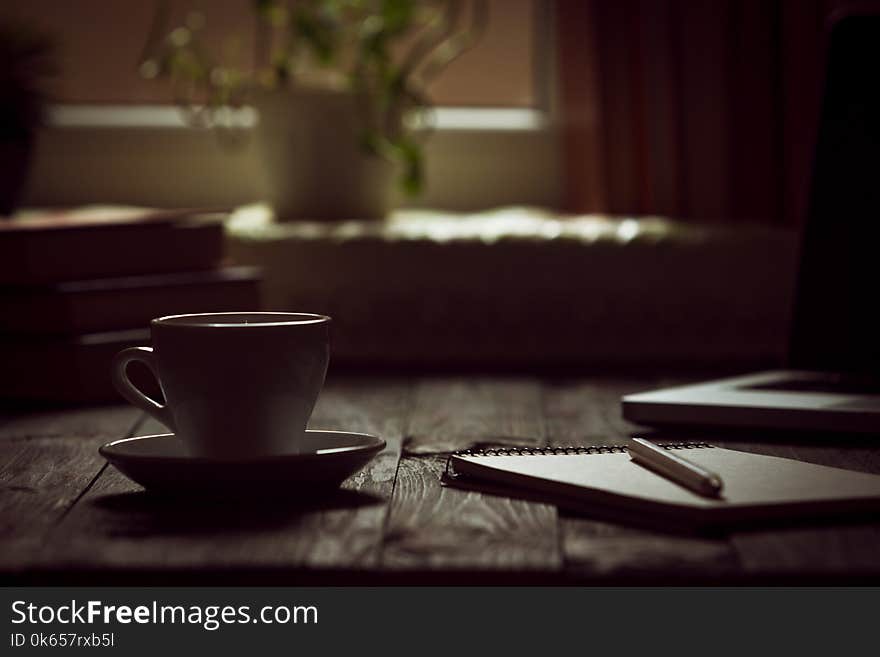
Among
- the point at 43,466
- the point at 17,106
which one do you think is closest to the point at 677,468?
the point at 43,466

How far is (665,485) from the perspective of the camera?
1.93 feet

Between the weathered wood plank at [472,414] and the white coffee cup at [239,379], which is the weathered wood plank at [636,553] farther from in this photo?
the weathered wood plank at [472,414]

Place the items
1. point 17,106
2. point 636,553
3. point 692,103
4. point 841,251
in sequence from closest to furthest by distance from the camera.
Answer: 1. point 636,553
2. point 841,251
3. point 17,106
4. point 692,103

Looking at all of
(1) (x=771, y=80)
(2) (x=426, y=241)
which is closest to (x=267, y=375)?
(2) (x=426, y=241)

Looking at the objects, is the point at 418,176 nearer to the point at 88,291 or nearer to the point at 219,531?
the point at 88,291

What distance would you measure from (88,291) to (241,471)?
582 millimetres

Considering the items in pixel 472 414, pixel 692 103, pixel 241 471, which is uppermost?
pixel 692 103

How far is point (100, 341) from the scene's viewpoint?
1.13m

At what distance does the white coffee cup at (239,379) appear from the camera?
605 mm

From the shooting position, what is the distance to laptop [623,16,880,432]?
0.94 meters

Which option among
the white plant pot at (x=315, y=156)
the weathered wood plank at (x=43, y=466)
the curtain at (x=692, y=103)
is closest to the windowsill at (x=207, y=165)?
the curtain at (x=692, y=103)

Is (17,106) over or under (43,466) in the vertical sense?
over

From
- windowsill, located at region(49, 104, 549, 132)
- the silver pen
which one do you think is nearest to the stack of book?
the silver pen

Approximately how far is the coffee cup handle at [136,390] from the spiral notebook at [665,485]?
0.52 ft
